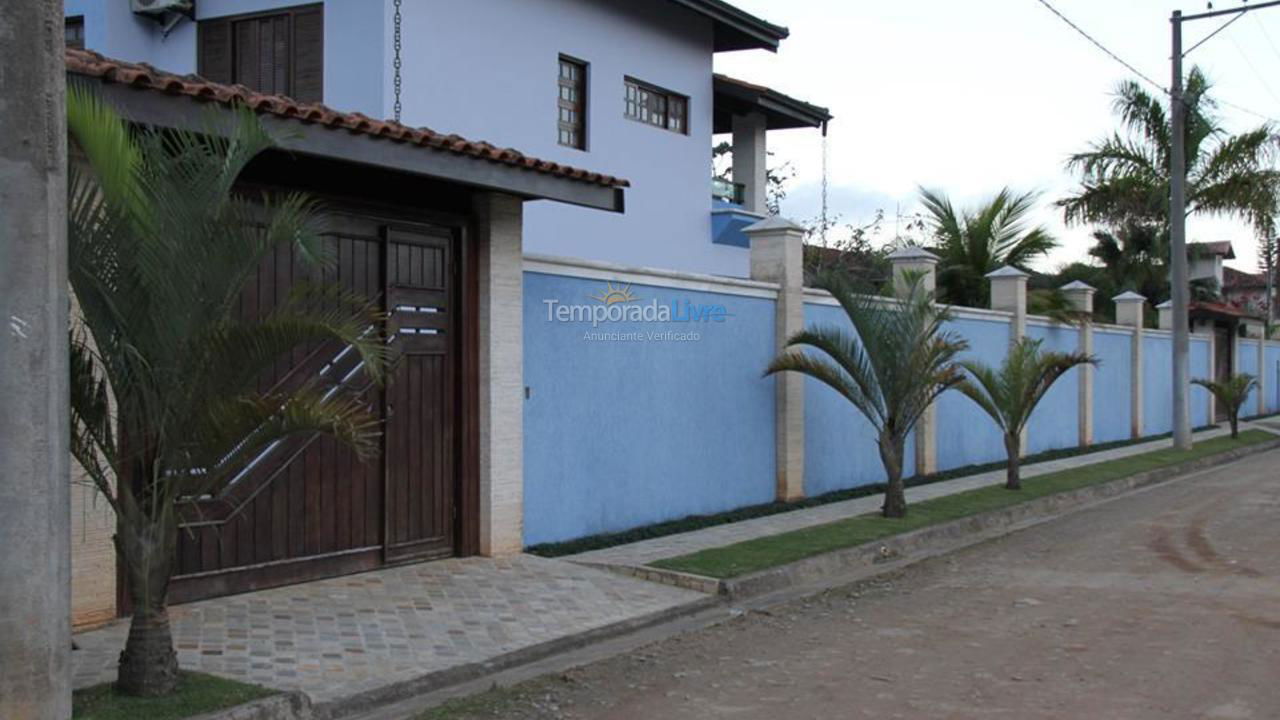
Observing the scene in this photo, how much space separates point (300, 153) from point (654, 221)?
11.4 meters

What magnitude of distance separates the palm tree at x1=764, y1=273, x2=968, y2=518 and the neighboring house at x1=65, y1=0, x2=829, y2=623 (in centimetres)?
108

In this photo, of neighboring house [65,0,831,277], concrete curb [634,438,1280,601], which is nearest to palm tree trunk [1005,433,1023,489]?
concrete curb [634,438,1280,601]

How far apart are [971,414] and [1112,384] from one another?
24.1ft

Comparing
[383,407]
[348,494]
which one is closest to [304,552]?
[348,494]

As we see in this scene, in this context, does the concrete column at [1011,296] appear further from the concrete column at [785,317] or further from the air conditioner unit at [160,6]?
the air conditioner unit at [160,6]

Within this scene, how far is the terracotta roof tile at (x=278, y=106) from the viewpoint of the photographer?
20.9 feet

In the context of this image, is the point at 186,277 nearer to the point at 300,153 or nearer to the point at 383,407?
the point at 300,153

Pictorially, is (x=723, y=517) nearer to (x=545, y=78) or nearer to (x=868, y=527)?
(x=868, y=527)

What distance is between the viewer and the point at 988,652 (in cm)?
724

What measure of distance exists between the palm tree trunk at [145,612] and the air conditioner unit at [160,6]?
11.0m

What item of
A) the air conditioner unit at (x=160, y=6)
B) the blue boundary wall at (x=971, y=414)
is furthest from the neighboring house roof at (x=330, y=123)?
the blue boundary wall at (x=971, y=414)

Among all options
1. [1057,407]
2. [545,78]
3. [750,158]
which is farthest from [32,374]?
[1057,407]

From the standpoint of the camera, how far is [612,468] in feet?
37.3

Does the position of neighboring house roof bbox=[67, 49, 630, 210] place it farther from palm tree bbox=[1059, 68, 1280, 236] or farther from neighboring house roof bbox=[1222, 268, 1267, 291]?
neighboring house roof bbox=[1222, 268, 1267, 291]
